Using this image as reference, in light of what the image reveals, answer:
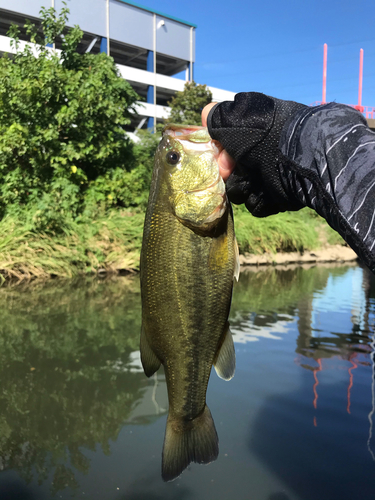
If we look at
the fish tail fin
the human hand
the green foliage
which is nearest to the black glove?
the human hand

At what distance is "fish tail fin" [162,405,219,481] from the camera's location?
188 centimetres

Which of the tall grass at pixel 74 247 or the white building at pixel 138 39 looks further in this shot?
the white building at pixel 138 39

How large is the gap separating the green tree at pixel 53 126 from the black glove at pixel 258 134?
1195cm

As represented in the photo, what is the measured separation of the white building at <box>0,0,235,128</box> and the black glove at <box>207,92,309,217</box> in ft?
96.6

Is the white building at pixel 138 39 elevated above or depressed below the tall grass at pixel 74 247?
above

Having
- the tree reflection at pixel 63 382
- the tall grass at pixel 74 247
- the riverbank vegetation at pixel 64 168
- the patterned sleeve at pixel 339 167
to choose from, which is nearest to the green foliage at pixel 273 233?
the tall grass at pixel 74 247

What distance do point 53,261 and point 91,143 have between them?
4950mm

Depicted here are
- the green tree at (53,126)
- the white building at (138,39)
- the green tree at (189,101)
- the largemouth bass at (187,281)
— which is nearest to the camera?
the largemouth bass at (187,281)

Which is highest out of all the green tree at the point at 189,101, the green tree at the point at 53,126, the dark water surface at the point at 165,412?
the green tree at the point at 189,101

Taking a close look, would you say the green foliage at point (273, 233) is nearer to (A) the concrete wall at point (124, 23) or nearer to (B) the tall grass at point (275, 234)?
(B) the tall grass at point (275, 234)

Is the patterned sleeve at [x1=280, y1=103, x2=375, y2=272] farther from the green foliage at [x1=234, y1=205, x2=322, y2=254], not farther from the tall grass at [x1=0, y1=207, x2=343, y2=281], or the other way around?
the green foliage at [x1=234, y1=205, x2=322, y2=254]

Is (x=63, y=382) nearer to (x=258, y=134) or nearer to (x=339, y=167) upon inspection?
(x=258, y=134)

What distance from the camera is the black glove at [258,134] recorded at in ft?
5.02

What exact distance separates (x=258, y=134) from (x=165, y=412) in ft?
12.2
